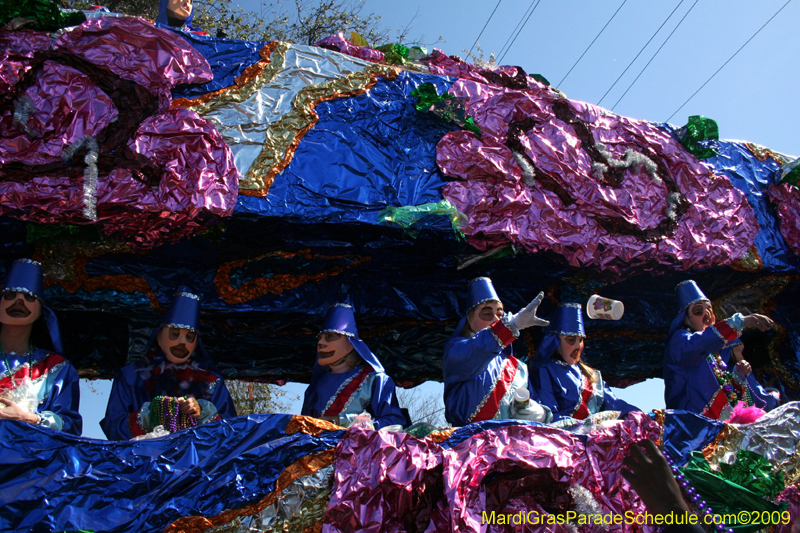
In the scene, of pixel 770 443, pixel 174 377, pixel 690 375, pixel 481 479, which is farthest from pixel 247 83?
pixel 770 443

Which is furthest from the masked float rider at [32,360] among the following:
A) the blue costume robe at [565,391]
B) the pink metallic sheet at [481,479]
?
the blue costume robe at [565,391]

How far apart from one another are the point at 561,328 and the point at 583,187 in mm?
1015

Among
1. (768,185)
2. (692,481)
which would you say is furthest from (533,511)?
(768,185)

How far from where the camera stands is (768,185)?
5.61 m

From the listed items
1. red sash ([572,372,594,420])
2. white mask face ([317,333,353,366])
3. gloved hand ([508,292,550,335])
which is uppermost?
gloved hand ([508,292,550,335])

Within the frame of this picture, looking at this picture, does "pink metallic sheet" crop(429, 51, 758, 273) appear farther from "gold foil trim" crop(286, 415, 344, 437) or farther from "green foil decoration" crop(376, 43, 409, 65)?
"gold foil trim" crop(286, 415, 344, 437)

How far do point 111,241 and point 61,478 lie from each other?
162cm

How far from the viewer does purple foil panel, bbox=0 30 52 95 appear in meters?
3.76

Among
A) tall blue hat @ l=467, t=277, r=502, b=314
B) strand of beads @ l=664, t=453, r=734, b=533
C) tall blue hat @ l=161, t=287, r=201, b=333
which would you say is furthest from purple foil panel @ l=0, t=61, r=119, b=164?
strand of beads @ l=664, t=453, r=734, b=533

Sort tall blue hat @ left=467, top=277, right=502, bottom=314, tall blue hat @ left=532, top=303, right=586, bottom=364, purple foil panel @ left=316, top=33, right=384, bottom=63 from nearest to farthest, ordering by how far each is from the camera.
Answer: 1. tall blue hat @ left=467, top=277, right=502, bottom=314
2. tall blue hat @ left=532, top=303, right=586, bottom=364
3. purple foil panel @ left=316, top=33, right=384, bottom=63

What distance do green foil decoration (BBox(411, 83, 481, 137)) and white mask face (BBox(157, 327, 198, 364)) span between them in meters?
2.14

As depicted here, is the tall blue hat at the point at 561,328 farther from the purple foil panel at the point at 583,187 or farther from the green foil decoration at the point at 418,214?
the green foil decoration at the point at 418,214

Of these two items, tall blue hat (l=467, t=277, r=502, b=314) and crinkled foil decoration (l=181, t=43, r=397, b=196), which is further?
tall blue hat (l=467, t=277, r=502, b=314)

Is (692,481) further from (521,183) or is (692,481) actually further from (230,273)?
(230,273)
